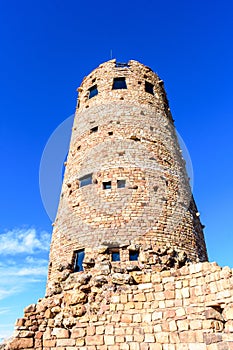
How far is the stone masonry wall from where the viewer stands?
23.1 ft

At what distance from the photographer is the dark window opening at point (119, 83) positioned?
17272 mm

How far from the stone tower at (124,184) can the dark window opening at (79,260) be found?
4 cm

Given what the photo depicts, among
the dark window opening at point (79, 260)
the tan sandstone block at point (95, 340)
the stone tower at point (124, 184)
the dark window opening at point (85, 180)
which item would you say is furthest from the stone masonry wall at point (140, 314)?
the dark window opening at point (85, 180)

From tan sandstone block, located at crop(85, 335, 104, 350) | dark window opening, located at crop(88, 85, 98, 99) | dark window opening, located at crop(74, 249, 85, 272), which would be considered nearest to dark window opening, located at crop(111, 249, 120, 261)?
dark window opening, located at crop(74, 249, 85, 272)

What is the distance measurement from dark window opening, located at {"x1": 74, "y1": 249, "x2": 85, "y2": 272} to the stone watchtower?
1.6 inches

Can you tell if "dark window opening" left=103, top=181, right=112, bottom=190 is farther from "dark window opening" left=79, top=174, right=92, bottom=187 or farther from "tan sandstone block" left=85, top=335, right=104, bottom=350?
"tan sandstone block" left=85, top=335, right=104, bottom=350

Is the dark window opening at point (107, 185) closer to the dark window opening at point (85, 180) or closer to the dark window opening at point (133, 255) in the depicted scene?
the dark window opening at point (85, 180)

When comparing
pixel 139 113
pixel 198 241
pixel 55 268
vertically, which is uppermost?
pixel 139 113

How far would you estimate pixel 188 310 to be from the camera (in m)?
7.48

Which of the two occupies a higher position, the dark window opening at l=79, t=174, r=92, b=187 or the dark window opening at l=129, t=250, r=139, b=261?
the dark window opening at l=79, t=174, r=92, b=187

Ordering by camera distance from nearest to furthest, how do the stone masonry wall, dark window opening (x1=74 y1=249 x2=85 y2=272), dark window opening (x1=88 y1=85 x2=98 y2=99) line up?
the stone masonry wall
dark window opening (x1=74 y1=249 x2=85 y2=272)
dark window opening (x1=88 y1=85 x2=98 y2=99)

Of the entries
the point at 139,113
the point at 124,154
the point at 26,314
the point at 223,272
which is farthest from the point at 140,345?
the point at 139,113

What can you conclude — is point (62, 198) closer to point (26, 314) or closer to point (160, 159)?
point (160, 159)

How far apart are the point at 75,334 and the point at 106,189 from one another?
6.09m
